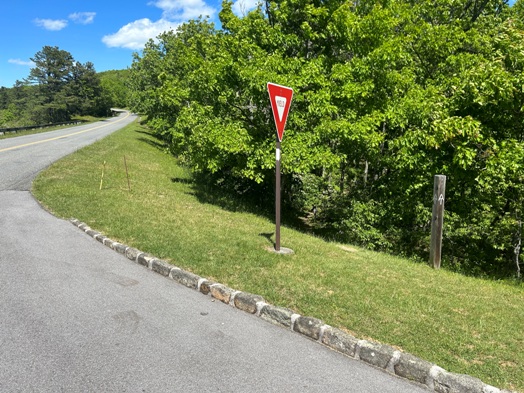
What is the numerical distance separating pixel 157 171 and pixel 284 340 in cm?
1574

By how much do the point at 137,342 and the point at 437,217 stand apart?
6.67m

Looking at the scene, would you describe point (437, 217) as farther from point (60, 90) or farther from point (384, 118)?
point (60, 90)

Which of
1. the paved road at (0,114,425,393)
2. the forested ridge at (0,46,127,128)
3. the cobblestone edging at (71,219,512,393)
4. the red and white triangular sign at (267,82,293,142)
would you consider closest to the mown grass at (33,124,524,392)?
the cobblestone edging at (71,219,512,393)

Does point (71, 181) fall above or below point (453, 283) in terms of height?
above

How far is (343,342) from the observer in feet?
12.2

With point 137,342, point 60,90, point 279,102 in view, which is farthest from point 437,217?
point 60,90

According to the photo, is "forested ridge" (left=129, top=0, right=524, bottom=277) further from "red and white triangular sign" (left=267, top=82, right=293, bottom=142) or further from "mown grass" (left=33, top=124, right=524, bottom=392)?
"red and white triangular sign" (left=267, top=82, right=293, bottom=142)

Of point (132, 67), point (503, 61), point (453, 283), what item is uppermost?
point (132, 67)

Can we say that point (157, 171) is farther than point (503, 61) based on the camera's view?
Yes

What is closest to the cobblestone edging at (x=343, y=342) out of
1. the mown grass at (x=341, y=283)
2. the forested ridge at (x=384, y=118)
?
the mown grass at (x=341, y=283)

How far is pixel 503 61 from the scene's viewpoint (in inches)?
344

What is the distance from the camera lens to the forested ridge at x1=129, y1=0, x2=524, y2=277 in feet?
29.2

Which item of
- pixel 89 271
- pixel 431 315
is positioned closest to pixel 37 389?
pixel 89 271

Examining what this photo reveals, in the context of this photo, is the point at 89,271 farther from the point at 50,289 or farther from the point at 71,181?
the point at 71,181
